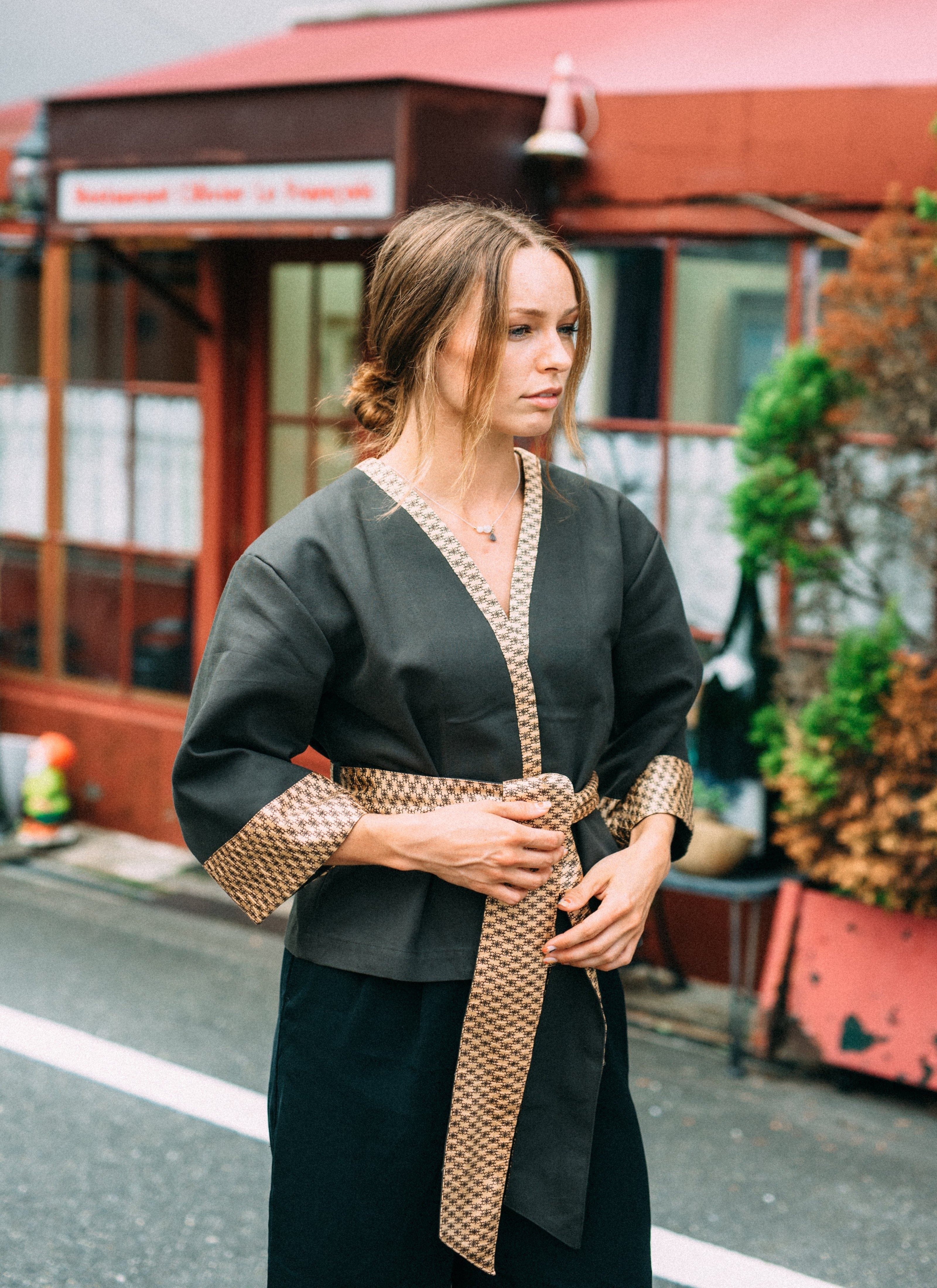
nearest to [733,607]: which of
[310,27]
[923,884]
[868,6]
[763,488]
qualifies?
[763,488]

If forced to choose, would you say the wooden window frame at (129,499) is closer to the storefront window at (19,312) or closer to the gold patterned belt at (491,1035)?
the storefront window at (19,312)

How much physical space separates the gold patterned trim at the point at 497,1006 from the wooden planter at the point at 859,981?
243 cm

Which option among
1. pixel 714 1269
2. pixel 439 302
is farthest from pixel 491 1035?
pixel 714 1269

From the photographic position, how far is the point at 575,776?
1.96m

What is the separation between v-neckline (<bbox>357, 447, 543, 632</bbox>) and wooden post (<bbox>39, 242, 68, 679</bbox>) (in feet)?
17.2

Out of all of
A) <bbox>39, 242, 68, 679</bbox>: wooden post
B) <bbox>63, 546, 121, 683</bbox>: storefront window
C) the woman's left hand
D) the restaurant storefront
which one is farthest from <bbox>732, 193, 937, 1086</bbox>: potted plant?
<bbox>39, 242, 68, 679</bbox>: wooden post

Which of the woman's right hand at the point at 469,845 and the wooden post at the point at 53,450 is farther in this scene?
the wooden post at the point at 53,450

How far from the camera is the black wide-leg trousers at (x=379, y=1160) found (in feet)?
6.25

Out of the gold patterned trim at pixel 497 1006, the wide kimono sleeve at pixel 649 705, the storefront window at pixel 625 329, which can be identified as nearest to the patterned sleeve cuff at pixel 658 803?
the wide kimono sleeve at pixel 649 705

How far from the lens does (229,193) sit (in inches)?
205

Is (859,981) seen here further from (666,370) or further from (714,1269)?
(666,370)

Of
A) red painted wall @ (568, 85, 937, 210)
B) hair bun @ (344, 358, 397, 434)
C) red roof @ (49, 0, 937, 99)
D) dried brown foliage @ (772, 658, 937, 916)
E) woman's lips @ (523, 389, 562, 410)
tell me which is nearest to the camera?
woman's lips @ (523, 389, 562, 410)

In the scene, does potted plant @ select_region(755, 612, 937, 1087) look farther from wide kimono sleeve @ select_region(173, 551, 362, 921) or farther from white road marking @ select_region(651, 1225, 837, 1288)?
wide kimono sleeve @ select_region(173, 551, 362, 921)

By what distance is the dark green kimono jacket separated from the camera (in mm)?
1823
